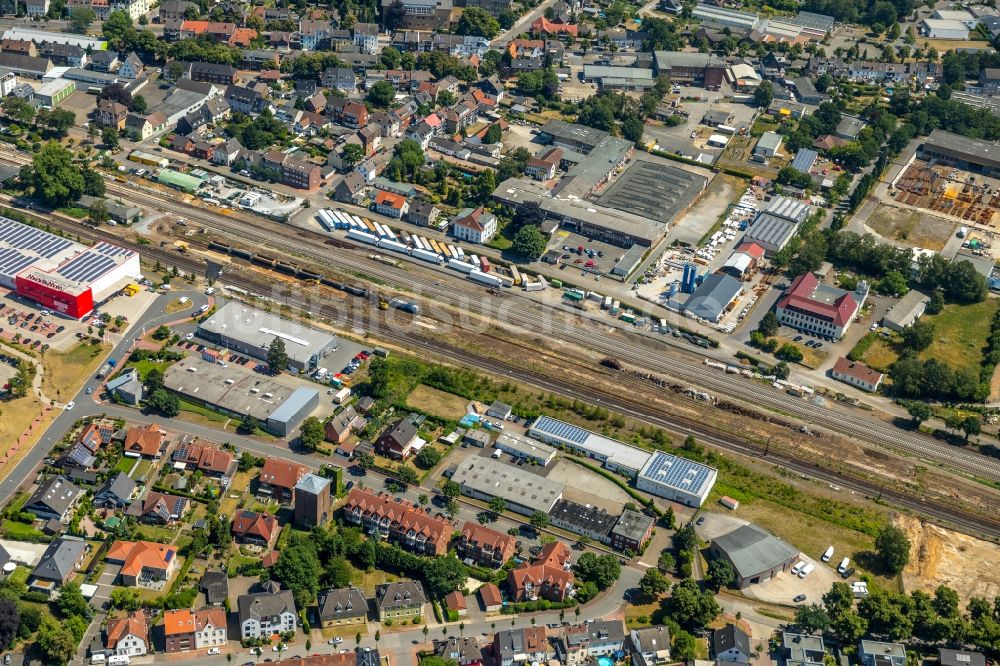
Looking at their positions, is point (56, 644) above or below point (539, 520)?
above

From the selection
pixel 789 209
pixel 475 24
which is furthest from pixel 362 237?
Result: pixel 475 24

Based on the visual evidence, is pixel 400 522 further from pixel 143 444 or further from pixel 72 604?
pixel 72 604

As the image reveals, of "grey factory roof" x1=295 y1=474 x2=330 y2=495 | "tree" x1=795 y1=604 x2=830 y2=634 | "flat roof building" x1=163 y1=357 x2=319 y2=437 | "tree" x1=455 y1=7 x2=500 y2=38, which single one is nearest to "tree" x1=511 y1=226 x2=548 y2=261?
"flat roof building" x1=163 y1=357 x2=319 y2=437

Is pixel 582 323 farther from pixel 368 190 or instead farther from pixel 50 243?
pixel 50 243

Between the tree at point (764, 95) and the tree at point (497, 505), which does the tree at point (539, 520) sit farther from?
the tree at point (764, 95)

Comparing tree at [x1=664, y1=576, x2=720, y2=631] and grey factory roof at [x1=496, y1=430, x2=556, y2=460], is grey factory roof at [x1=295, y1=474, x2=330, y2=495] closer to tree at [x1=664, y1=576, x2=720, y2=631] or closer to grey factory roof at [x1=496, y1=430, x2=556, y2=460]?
grey factory roof at [x1=496, y1=430, x2=556, y2=460]

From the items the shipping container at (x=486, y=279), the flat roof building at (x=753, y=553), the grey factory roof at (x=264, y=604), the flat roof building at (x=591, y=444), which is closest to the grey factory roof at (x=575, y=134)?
the shipping container at (x=486, y=279)
